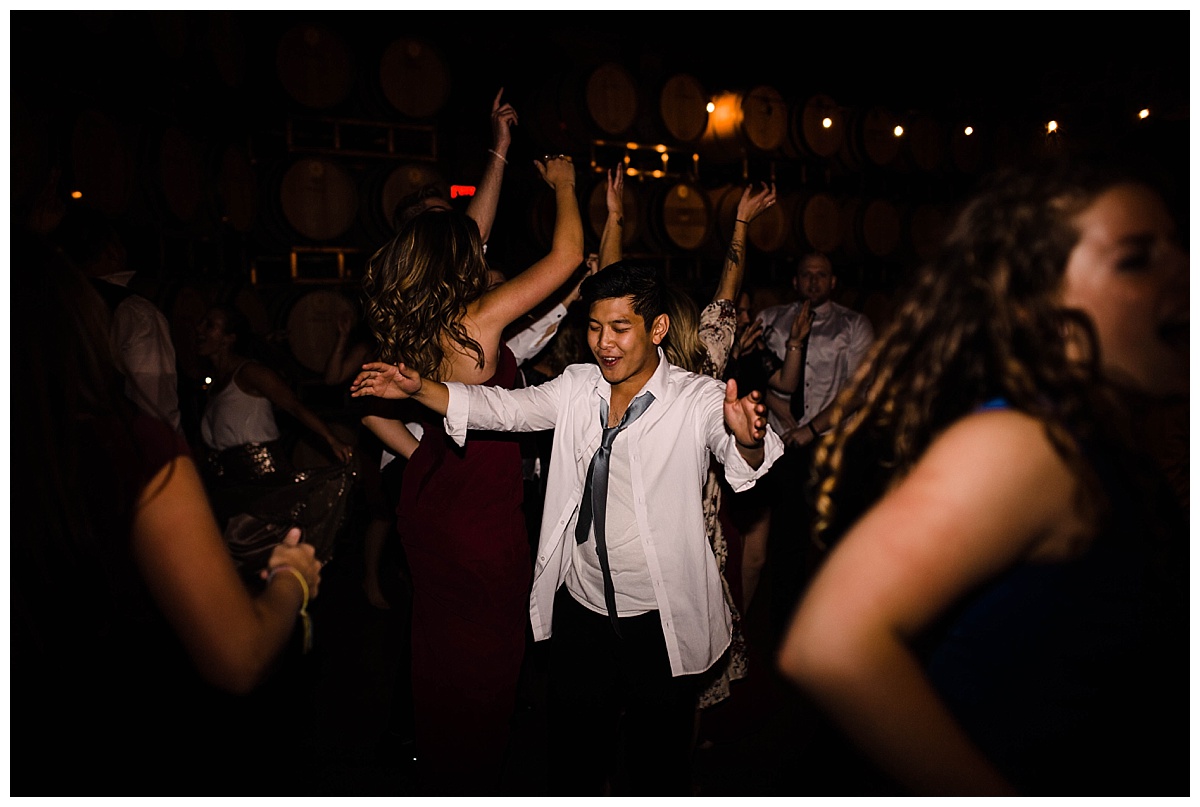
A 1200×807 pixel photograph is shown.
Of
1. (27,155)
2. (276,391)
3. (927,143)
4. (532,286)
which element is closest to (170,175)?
(27,155)

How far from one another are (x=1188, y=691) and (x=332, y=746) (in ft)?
8.45

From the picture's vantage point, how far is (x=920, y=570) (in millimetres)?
795

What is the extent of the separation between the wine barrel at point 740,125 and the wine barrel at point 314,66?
9.05 feet

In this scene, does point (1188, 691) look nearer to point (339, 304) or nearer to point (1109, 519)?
point (1109, 519)

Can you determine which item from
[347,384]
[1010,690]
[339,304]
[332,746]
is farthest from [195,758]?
[339,304]

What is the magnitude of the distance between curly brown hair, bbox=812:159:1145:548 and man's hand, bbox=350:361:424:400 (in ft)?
3.82

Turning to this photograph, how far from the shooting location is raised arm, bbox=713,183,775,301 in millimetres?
2859

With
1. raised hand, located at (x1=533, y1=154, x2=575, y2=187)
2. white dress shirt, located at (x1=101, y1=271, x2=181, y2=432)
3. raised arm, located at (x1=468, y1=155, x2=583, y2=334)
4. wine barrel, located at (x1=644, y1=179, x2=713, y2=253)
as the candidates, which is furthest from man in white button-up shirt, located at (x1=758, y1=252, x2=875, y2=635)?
white dress shirt, located at (x1=101, y1=271, x2=181, y2=432)

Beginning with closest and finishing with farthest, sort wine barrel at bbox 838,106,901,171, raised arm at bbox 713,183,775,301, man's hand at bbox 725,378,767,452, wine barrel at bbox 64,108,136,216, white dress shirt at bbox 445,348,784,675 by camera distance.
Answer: man's hand at bbox 725,378,767,452 < white dress shirt at bbox 445,348,784,675 < raised arm at bbox 713,183,775,301 < wine barrel at bbox 64,108,136,216 < wine barrel at bbox 838,106,901,171

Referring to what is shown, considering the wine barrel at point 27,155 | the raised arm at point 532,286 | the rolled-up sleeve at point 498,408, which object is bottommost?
the rolled-up sleeve at point 498,408

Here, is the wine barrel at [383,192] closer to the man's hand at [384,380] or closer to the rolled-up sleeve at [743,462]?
the man's hand at [384,380]

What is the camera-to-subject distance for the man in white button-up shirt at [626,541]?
1876 mm

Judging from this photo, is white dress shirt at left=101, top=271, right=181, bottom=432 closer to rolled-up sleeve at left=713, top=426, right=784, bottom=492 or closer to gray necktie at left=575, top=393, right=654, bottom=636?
gray necktie at left=575, top=393, right=654, bottom=636

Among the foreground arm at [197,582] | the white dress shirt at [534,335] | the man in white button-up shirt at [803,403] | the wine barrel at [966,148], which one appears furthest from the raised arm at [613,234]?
the wine barrel at [966,148]
